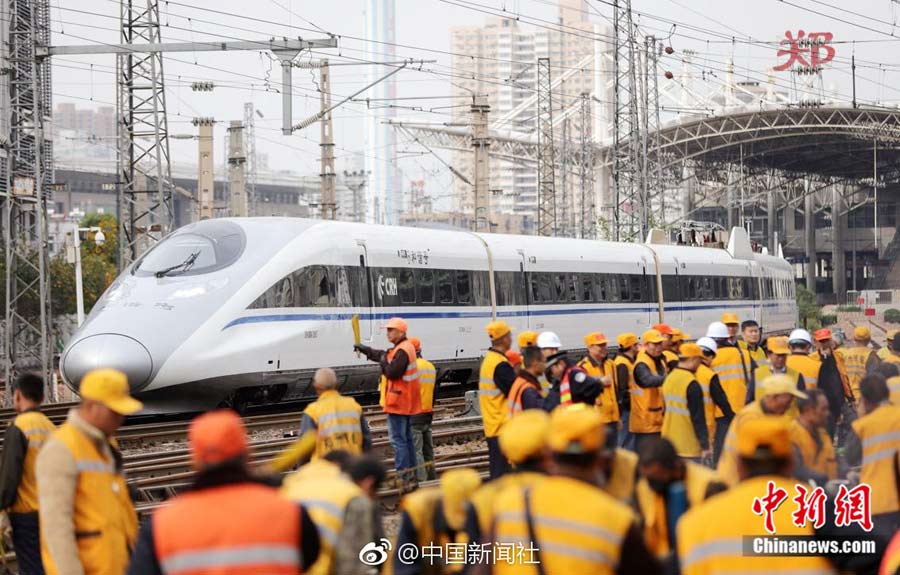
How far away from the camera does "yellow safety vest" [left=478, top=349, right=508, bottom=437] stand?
1106cm

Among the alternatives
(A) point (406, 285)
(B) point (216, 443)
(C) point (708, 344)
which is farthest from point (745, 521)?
(A) point (406, 285)

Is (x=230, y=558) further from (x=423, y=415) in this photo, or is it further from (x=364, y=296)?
(x=364, y=296)

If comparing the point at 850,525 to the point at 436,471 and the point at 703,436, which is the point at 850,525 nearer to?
the point at 703,436

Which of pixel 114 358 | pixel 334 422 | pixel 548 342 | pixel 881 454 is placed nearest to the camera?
pixel 881 454

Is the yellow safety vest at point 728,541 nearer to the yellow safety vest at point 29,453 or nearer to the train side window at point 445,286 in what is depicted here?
the yellow safety vest at point 29,453

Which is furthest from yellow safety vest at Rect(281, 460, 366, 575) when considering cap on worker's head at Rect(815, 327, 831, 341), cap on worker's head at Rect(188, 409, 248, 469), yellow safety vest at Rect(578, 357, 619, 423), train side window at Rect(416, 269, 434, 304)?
train side window at Rect(416, 269, 434, 304)

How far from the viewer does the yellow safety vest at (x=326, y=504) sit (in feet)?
18.6

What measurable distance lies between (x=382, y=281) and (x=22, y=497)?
1326 centimetres

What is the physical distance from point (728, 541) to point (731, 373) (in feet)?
25.6

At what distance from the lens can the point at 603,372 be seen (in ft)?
40.5

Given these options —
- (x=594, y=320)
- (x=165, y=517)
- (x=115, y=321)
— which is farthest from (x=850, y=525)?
(x=594, y=320)

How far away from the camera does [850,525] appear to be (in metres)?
6.29

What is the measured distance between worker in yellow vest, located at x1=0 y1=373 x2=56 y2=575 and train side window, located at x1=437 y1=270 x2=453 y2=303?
47.7 ft

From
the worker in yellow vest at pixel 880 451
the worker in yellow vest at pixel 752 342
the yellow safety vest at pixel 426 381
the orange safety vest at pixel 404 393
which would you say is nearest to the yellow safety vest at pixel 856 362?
the worker in yellow vest at pixel 752 342
